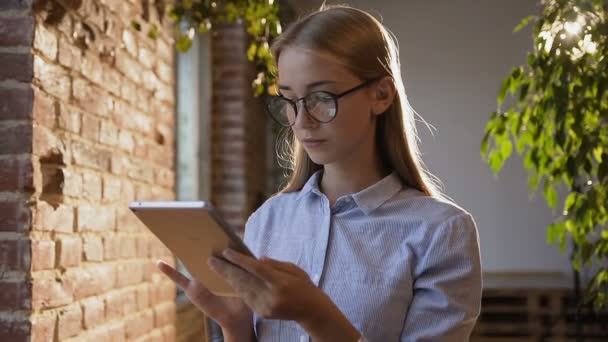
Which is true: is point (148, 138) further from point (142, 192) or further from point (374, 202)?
point (374, 202)

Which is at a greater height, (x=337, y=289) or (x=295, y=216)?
(x=295, y=216)

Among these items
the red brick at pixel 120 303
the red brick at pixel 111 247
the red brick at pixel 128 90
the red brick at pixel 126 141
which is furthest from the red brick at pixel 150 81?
the red brick at pixel 120 303

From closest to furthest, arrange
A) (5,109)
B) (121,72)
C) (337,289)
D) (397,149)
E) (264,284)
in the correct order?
(264,284), (337,289), (397,149), (5,109), (121,72)

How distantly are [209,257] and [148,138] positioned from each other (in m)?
1.54

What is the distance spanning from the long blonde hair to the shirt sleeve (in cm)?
13

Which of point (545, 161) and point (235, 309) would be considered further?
point (545, 161)

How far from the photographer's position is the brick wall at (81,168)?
5.10ft

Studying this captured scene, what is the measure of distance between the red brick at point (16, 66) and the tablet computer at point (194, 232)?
0.68m

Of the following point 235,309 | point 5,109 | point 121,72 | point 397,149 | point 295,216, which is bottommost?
point 235,309

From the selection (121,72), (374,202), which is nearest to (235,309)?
(374,202)

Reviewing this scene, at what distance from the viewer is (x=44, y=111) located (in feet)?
5.34

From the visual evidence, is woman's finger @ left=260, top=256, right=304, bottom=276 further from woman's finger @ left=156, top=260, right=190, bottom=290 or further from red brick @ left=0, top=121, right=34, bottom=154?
red brick @ left=0, top=121, right=34, bottom=154

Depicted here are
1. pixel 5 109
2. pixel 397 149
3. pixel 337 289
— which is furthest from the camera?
pixel 5 109

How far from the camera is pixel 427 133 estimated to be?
5676 millimetres
